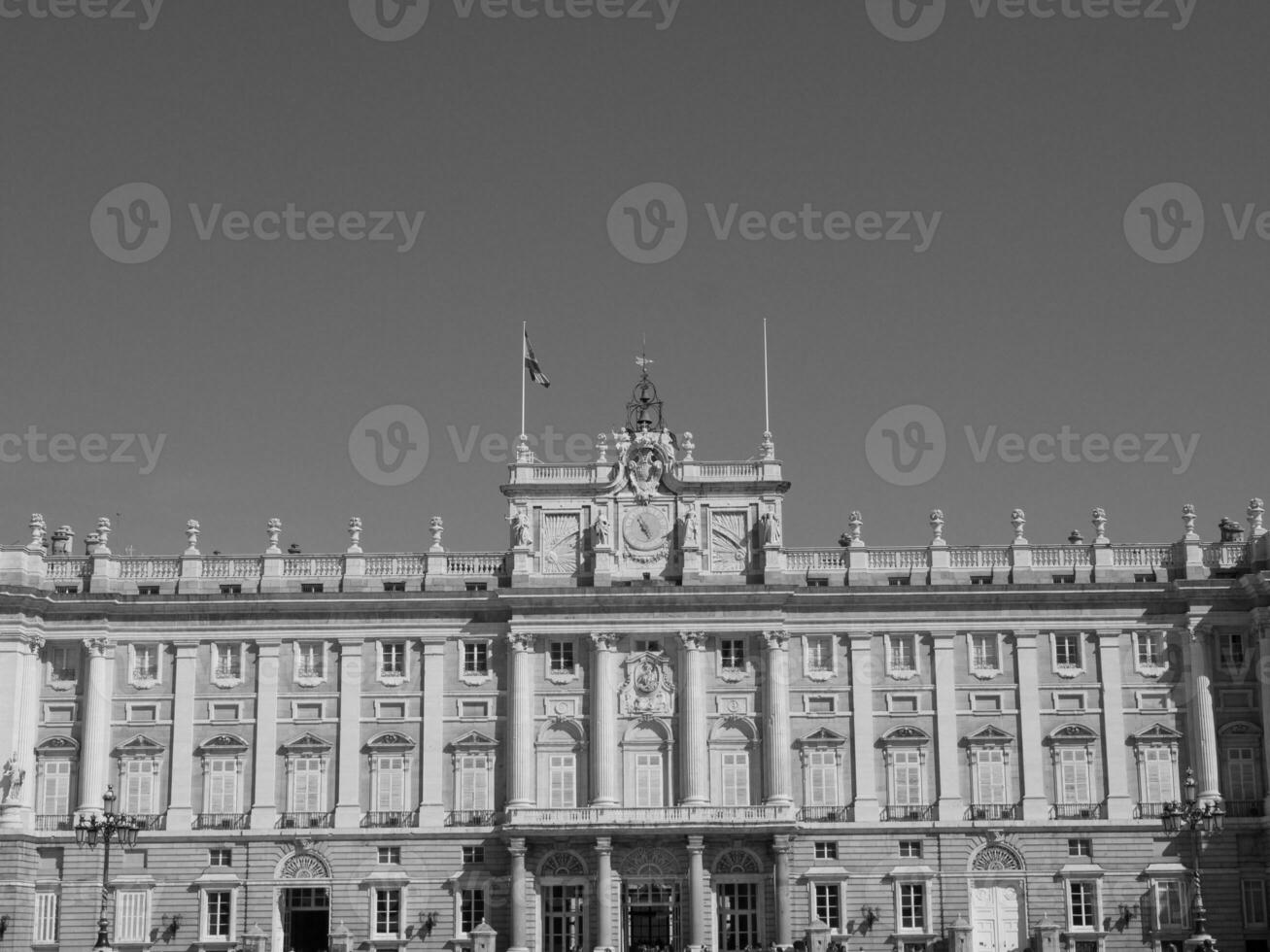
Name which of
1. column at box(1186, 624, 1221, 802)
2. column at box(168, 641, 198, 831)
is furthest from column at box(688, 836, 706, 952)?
column at box(168, 641, 198, 831)

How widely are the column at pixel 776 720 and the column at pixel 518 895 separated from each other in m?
10.1

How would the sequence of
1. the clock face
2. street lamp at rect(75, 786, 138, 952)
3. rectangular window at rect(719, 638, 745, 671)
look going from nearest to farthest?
street lamp at rect(75, 786, 138, 952) < rectangular window at rect(719, 638, 745, 671) < the clock face

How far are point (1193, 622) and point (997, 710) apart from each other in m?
8.81

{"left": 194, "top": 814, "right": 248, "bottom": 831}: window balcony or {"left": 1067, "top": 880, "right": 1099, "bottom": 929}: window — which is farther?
{"left": 194, "top": 814, "right": 248, "bottom": 831}: window balcony

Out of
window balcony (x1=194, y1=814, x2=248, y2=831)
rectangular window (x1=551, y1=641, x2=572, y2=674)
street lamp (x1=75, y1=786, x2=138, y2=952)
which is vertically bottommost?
street lamp (x1=75, y1=786, x2=138, y2=952)

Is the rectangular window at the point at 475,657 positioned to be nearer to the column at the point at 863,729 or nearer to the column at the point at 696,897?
the column at the point at 696,897

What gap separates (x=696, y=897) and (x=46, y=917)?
2587cm

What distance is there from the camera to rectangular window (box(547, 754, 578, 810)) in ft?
242

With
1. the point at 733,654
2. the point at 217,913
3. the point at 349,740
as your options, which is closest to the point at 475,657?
the point at 349,740

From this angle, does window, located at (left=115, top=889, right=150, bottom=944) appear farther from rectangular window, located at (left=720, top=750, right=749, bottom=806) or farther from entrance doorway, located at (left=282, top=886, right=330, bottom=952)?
rectangular window, located at (left=720, top=750, right=749, bottom=806)

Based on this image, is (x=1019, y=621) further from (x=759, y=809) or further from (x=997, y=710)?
(x=759, y=809)

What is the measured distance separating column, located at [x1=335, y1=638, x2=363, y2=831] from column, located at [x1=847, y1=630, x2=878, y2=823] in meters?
20.2

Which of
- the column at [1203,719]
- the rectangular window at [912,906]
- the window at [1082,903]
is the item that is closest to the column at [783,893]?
the rectangular window at [912,906]

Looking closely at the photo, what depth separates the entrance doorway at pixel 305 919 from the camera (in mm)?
72688
